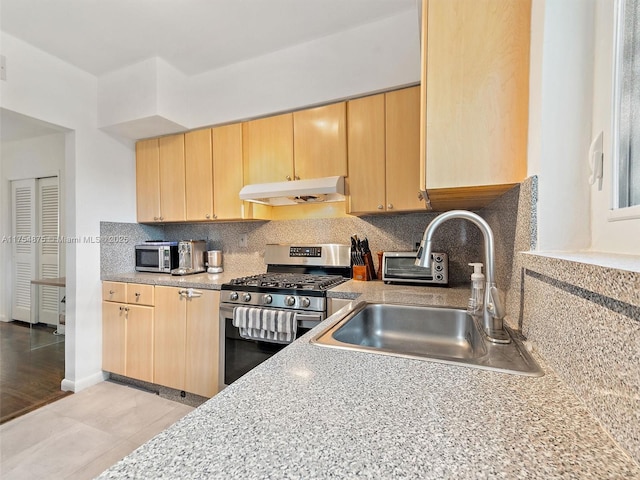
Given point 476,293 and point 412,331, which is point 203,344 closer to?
point 412,331

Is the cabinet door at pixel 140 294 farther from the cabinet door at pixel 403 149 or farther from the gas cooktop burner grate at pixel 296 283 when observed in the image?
the cabinet door at pixel 403 149

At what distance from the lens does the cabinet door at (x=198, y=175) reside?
8.27 ft

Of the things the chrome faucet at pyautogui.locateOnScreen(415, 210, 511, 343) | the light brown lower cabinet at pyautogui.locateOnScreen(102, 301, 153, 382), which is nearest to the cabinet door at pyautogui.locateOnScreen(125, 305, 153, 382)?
the light brown lower cabinet at pyautogui.locateOnScreen(102, 301, 153, 382)

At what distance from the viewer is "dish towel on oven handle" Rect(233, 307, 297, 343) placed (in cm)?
177

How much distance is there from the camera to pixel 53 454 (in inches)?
66.7

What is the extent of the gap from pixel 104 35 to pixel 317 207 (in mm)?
1894

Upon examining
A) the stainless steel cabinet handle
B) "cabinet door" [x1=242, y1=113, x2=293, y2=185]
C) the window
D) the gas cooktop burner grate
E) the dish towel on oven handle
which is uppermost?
"cabinet door" [x1=242, y1=113, x2=293, y2=185]

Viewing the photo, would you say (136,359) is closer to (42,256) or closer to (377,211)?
(377,211)

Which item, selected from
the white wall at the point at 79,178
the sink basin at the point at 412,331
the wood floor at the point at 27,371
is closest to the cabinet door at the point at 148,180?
the white wall at the point at 79,178

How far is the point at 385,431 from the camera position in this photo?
46 centimetres

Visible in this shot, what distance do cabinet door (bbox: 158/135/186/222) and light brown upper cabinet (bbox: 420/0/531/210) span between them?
2261mm

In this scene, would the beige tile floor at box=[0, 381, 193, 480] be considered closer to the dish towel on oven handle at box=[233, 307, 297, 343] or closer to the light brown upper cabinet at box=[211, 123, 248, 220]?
the dish towel on oven handle at box=[233, 307, 297, 343]

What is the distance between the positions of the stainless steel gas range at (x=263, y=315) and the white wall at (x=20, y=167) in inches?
129

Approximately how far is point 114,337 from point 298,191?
2.02 metres
